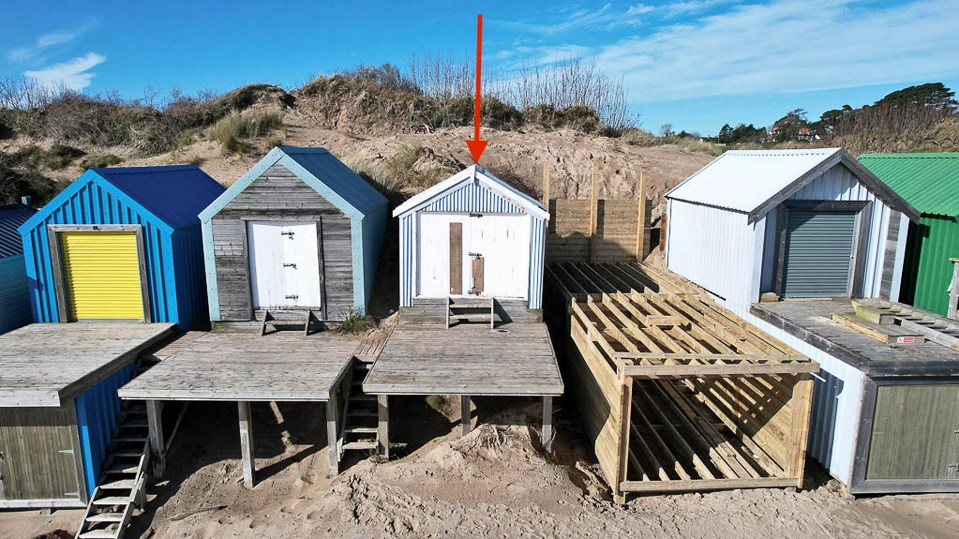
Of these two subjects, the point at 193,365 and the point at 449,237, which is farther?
the point at 449,237

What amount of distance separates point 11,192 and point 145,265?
43.6ft

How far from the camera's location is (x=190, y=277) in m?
12.4

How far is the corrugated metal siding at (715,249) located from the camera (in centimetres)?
1173

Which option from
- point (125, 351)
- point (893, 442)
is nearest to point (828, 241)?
point (893, 442)

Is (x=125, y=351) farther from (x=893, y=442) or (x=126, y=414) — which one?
(x=893, y=442)

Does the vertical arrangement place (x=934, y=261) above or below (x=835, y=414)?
above

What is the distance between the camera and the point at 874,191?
1163 centimetres

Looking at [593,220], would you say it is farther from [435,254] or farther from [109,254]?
[109,254]

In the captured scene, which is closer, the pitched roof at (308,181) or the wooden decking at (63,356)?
the wooden decking at (63,356)

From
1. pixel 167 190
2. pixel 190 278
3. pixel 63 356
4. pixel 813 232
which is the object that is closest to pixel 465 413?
pixel 190 278

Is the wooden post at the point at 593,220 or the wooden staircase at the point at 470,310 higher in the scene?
the wooden post at the point at 593,220

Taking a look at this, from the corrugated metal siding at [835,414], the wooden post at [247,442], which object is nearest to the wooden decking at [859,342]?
the corrugated metal siding at [835,414]

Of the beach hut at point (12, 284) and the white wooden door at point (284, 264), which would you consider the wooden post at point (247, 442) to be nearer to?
the white wooden door at point (284, 264)

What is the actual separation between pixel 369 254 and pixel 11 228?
838 cm
